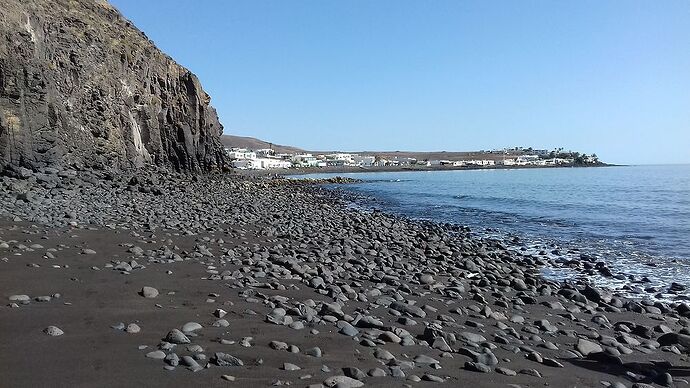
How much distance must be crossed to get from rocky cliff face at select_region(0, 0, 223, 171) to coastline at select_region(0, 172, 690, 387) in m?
13.4

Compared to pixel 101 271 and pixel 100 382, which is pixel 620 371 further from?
pixel 101 271

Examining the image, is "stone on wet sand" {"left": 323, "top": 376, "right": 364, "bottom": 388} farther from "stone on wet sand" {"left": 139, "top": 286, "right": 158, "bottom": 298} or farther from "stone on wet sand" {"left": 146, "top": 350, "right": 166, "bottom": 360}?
"stone on wet sand" {"left": 139, "top": 286, "right": 158, "bottom": 298}

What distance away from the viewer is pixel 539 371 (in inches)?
192

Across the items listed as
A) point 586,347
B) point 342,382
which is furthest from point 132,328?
point 586,347

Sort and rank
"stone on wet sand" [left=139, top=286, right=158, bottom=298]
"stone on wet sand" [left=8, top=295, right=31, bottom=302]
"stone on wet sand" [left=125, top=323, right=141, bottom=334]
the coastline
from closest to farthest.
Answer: the coastline
"stone on wet sand" [left=125, top=323, right=141, bottom=334]
"stone on wet sand" [left=8, top=295, right=31, bottom=302]
"stone on wet sand" [left=139, top=286, right=158, bottom=298]

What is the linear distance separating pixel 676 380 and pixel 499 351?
1.81 metres

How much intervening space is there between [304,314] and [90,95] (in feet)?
103

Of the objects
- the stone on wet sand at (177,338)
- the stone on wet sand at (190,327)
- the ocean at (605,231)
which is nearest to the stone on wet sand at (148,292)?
the stone on wet sand at (190,327)

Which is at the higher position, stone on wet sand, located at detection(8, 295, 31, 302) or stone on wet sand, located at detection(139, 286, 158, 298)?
stone on wet sand, located at detection(8, 295, 31, 302)

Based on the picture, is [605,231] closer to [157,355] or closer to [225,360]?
[225,360]

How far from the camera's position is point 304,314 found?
5914mm

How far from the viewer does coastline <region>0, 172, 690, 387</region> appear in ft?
14.2

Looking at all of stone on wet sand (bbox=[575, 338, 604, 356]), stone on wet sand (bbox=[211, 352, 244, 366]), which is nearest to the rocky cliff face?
stone on wet sand (bbox=[211, 352, 244, 366])

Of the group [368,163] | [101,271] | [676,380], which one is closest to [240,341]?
[101,271]
